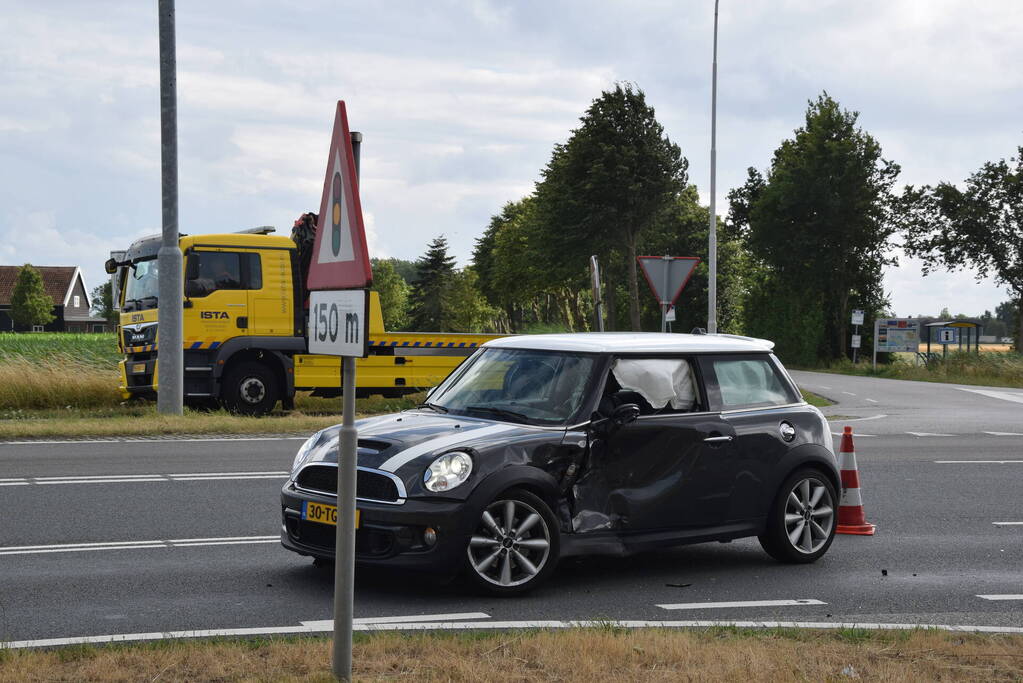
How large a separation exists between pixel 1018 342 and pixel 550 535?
58.6 m

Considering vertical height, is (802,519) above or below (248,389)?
below

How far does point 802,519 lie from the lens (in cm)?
876

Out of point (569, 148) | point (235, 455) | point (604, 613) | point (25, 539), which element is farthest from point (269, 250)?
point (569, 148)

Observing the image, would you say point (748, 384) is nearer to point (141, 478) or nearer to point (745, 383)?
point (745, 383)

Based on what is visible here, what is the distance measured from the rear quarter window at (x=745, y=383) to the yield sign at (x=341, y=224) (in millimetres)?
3951

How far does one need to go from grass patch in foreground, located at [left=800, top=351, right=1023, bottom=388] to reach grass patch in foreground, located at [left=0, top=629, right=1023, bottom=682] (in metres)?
39.8

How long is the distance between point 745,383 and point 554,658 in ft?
11.8

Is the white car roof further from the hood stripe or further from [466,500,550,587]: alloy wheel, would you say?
[466,500,550,587]: alloy wheel

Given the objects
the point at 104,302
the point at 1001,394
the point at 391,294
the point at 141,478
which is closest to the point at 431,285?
the point at 104,302

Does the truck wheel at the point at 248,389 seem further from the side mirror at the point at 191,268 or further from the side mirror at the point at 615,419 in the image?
the side mirror at the point at 615,419

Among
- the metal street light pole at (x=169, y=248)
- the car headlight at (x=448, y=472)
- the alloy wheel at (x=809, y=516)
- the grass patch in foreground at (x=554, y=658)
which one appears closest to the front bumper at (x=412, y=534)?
the car headlight at (x=448, y=472)

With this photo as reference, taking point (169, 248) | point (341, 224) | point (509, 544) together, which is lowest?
point (509, 544)

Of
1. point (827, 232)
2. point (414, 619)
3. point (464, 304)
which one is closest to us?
point (414, 619)

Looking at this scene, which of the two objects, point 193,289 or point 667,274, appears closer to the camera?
point 193,289
